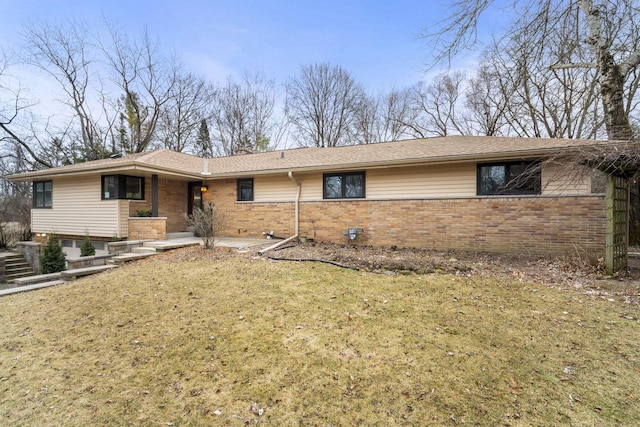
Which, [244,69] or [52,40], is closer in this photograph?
[52,40]

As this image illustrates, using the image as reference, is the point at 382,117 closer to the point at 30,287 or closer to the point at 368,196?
the point at 368,196

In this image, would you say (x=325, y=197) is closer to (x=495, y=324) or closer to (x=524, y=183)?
(x=524, y=183)

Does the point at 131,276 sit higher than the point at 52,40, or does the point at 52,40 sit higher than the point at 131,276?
the point at 52,40

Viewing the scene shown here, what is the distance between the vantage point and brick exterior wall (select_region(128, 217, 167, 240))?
394 inches

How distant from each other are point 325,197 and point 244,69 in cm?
1882

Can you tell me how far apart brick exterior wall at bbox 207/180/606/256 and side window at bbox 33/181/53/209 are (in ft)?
29.7

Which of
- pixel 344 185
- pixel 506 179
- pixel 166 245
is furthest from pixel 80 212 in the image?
pixel 506 179

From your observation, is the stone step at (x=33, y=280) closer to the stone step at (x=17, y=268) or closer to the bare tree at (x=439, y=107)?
the stone step at (x=17, y=268)

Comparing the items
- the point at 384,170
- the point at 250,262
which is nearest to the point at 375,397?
the point at 250,262

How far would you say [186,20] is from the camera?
42.4 ft

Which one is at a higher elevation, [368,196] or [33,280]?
[368,196]

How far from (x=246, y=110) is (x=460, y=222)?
20828mm

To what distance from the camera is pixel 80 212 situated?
37.0ft

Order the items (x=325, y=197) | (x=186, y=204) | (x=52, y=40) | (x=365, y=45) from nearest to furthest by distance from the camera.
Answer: (x=325, y=197), (x=186, y=204), (x=365, y=45), (x=52, y=40)
